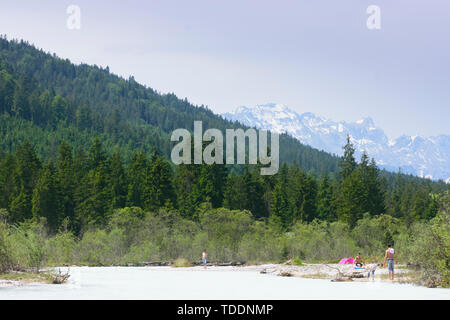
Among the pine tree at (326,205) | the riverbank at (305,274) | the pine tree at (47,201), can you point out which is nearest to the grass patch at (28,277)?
the riverbank at (305,274)

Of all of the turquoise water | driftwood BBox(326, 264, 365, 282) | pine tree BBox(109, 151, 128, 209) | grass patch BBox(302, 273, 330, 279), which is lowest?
grass patch BBox(302, 273, 330, 279)

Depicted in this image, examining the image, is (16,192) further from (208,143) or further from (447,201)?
(447,201)

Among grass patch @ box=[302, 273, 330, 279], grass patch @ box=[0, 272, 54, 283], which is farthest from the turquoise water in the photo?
grass patch @ box=[302, 273, 330, 279]

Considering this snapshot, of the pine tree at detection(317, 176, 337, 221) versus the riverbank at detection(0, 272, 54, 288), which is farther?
the pine tree at detection(317, 176, 337, 221)

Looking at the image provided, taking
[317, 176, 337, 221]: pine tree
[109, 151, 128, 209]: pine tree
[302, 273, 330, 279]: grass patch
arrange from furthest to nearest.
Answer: [317, 176, 337, 221]: pine tree → [109, 151, 128, 209]: pine tree → [302, 273, 330, 279]: grass patch

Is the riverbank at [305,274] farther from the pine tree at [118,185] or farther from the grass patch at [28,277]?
the pine tree at [118,185]

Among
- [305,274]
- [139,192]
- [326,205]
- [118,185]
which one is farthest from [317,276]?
[326,205]

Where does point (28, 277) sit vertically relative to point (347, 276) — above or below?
above

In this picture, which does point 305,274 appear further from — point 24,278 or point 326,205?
point 326,205

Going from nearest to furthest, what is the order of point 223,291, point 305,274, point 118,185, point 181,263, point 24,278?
point 223,291 < point 24,278 < point 305,274 < point 181,263 < point 118,185

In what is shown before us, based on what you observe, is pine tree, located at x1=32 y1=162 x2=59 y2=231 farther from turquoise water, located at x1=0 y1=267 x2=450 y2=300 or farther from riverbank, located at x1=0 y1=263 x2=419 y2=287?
turquoise water, located at x1=0 y1=267 x2=450 y2=300

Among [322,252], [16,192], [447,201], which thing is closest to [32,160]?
[16,192]

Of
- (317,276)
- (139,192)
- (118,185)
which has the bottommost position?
(317,276)
